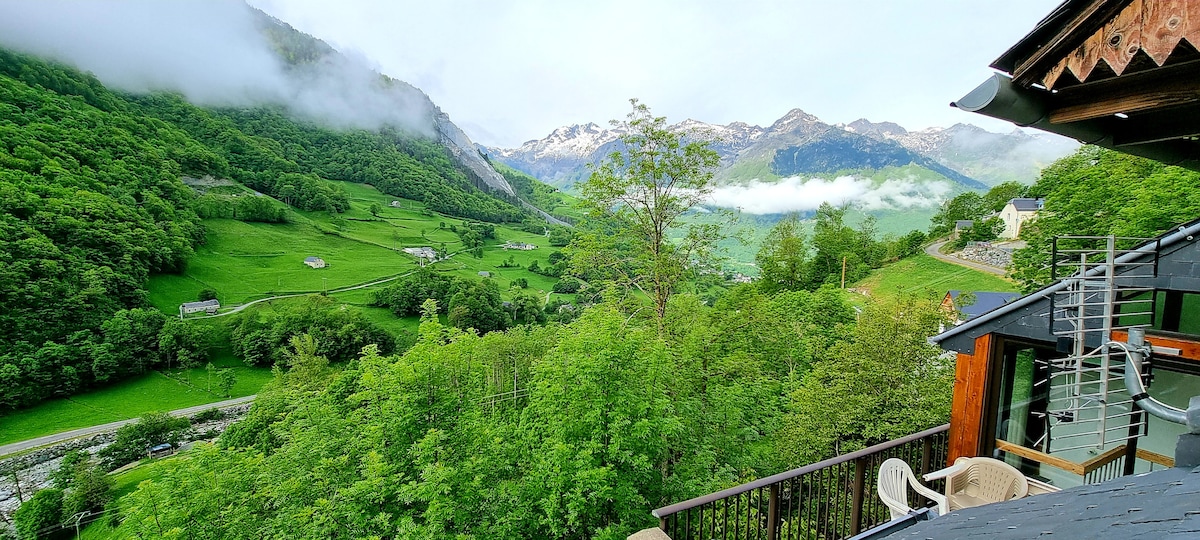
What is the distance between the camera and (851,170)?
175 meters

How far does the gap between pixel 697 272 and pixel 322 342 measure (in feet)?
155

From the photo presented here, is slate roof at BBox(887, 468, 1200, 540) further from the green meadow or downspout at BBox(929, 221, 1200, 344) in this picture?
the green meadow

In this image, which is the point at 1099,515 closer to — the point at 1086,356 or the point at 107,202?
the point at 1086,356

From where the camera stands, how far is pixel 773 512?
379cm

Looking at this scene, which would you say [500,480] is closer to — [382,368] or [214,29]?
[382,368]

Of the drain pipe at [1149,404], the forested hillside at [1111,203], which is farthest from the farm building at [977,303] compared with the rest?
the drain pipe at [1149,404]

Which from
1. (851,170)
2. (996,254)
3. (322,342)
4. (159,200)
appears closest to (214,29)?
(159,200)

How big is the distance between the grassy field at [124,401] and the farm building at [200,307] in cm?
834

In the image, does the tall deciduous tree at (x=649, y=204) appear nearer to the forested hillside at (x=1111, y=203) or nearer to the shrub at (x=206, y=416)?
the forested hillside at (x=1111, y=203)

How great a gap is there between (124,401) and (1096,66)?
61763mm

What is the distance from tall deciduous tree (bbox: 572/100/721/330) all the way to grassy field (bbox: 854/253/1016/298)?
59.9 feet

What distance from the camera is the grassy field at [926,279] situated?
2580 centimetres

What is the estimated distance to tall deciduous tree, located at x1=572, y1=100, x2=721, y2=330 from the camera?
1195 cm

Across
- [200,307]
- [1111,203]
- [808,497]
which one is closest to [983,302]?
[1111,203]
